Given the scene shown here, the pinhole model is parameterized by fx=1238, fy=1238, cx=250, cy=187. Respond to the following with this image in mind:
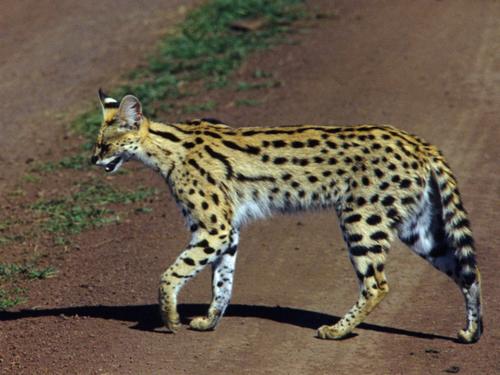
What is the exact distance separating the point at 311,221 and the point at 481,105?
4.32 meters

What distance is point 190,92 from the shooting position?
16.8 meters

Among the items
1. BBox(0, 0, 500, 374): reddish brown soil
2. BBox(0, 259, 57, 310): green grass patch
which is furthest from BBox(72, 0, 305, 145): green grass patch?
BBox(0, 259, 57, 310): green grass patch

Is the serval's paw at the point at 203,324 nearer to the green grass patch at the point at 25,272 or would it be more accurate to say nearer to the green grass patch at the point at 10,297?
the green grass patch at the point at 10,297

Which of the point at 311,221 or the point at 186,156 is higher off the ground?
the point at 186,156

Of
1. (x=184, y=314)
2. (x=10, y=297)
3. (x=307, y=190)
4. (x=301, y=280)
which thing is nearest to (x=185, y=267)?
(x=184, y=314)

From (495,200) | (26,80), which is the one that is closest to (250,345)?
(495,200)

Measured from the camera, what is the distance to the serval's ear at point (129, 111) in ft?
31.9

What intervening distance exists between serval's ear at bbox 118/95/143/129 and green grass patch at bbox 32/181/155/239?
238 centimetres

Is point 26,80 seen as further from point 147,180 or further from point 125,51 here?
point 147,180

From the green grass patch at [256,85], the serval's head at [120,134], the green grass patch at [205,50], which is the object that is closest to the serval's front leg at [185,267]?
the serval's head at [120,134]

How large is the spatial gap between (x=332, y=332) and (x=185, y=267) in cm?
120

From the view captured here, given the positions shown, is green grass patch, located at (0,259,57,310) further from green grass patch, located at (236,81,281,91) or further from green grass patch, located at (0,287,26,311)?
green grass patch, located at (236,81,281,91)

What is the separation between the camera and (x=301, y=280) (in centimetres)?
1038

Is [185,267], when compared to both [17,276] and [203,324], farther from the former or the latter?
[17,276]
